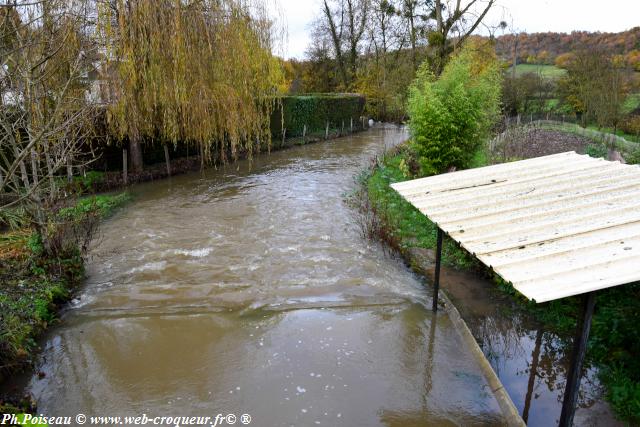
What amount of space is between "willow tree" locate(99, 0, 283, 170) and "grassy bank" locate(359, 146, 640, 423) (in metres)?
5.11

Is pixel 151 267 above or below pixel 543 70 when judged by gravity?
below

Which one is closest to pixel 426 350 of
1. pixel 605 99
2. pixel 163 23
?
pixel 163 23

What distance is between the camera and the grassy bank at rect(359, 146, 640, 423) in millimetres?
4648

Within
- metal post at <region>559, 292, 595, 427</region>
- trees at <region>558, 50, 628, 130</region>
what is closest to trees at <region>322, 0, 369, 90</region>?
trees at <region>558, 50, 628, 130</region>

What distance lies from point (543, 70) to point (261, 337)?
129 ft

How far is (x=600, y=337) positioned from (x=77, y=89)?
1168cm

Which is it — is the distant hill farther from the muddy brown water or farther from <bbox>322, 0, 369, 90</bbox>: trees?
the muddy brown water

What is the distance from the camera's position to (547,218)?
4496 millimetres

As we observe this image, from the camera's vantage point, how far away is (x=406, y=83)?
2969 centimetres

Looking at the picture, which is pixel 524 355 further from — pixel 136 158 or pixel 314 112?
pixel 314 112

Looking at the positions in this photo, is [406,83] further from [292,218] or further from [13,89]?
[13,89]

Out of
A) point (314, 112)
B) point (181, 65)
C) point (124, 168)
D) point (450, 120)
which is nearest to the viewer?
point (181, 65)

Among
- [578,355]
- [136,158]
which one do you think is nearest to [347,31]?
[136,158]

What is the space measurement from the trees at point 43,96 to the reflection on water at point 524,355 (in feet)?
17.8
